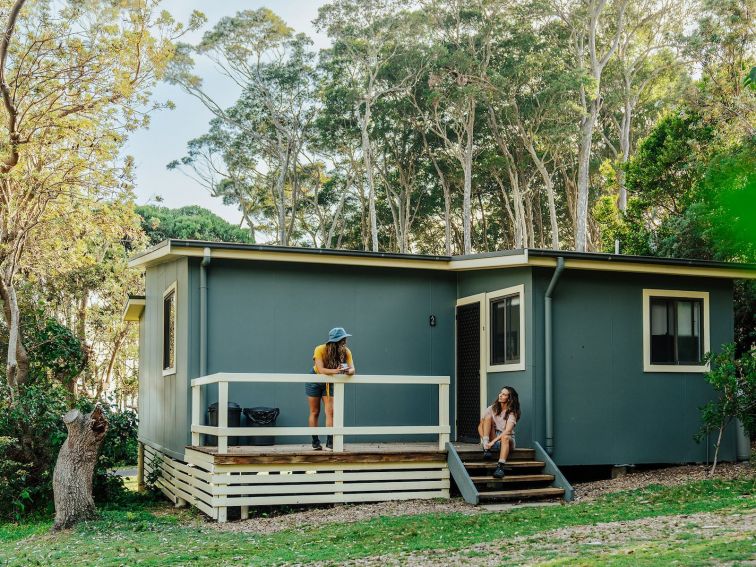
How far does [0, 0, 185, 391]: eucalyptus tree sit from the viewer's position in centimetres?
1255

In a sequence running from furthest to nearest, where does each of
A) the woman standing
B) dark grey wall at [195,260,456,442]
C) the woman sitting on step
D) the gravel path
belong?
1. dark grey wall at [195,260,456,442]
2. the woman sitting on step
3. the woman standing
4. the gravel path

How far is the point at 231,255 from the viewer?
34.5ft

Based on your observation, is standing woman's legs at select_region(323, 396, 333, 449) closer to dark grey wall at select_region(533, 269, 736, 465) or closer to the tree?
dark grey wall at select_region(533, 269, 736, 465)

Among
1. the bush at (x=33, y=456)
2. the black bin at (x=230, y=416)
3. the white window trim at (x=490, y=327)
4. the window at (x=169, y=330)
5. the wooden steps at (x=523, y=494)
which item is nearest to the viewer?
the wooden steps at (x=523, y=494)

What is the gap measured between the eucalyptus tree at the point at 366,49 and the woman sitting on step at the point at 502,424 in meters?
21.9

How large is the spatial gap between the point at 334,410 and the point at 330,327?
179 cm

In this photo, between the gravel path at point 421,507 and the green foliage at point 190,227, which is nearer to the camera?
the gravel path at point 421,507

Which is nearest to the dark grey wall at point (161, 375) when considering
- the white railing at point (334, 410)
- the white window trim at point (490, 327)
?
the white railing at point (334, 410)

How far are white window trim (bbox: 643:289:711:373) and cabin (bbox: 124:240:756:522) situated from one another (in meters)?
0.02

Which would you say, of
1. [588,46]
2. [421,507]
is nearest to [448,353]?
[421,507]

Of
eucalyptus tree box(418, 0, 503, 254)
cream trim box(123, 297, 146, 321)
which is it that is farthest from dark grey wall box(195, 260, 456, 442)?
eucalyptus tree box(418, 0, 503, 254)

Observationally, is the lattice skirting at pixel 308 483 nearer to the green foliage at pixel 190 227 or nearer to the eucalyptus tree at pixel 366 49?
the eucalyptus tree at pixel 366 49

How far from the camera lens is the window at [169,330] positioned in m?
11.6

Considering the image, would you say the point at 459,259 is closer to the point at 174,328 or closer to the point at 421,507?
the point at 421,507
